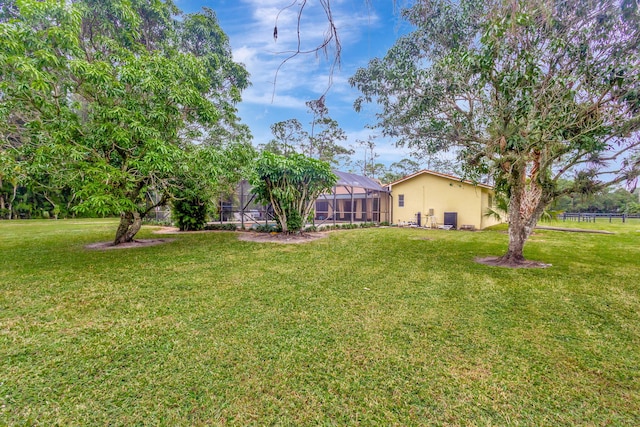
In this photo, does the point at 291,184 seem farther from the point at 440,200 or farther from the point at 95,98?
the point at 440,200

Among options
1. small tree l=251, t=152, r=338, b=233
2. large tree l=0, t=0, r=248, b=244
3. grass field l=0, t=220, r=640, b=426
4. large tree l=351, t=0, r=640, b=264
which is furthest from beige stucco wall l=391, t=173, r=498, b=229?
large tree l=0, t=0, r=248, b=244

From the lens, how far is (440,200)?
630 inches

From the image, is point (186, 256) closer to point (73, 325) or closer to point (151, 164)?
point (151, 164)

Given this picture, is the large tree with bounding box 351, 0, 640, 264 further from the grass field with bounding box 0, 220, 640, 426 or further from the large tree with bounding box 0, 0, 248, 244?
the large tree with bounding box 0, 0, 248, 244

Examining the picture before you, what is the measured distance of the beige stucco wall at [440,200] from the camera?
15.2m

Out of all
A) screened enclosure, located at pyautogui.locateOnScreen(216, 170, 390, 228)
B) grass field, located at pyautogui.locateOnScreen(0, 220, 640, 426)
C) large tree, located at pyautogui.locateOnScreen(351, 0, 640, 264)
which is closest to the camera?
grass field, located at pyautogui.locateOnScreen(0, 220, 640, 426)

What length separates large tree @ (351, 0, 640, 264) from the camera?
4566 millimetres

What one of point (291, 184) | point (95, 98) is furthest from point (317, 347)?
point (291, 184)

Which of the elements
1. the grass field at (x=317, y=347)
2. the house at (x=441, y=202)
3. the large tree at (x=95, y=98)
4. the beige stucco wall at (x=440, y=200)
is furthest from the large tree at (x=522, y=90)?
the house at (x=441, y=202)

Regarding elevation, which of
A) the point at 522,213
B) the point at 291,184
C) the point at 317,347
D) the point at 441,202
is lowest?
the point at 317,347

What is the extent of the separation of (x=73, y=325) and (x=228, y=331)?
188 cm

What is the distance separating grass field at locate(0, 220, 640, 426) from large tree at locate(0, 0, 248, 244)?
2.19m

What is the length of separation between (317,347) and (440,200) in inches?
595

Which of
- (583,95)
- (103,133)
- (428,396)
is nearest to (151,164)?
(103,133)
